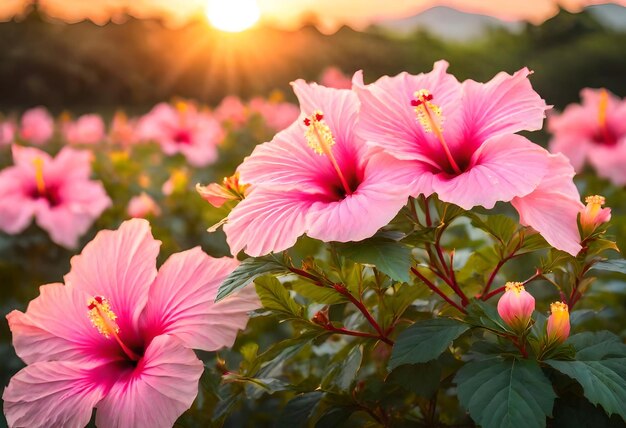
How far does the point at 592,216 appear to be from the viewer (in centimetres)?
102

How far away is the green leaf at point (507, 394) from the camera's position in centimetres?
89

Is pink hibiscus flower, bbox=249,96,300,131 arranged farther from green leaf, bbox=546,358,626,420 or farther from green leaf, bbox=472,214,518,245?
green leaf, bbox=546,358,626,420

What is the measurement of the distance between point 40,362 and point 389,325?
48cm

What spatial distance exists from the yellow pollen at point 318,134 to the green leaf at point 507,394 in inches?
13.5

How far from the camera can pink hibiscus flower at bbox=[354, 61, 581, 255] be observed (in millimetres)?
954

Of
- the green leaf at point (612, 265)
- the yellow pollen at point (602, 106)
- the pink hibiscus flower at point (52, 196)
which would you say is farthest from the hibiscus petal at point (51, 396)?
the yellow pollen at point (602, 106)

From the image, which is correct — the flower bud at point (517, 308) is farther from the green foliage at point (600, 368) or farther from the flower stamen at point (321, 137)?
the flower stamen at point (321, 137)

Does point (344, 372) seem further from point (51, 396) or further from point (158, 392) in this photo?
point (51, 396)

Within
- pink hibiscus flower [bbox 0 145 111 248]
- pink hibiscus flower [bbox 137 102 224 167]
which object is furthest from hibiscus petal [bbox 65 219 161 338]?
pink hibiscus flower [bbox 137 102 224 167]

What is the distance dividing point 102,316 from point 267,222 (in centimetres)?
28

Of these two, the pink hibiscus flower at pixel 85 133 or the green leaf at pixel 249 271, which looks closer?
the green leaf at pixel 249 271

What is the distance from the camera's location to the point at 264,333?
2.29m

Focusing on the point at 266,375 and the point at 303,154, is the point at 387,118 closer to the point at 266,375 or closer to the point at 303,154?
the point at 303,154

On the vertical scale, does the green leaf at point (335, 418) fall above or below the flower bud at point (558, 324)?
below
